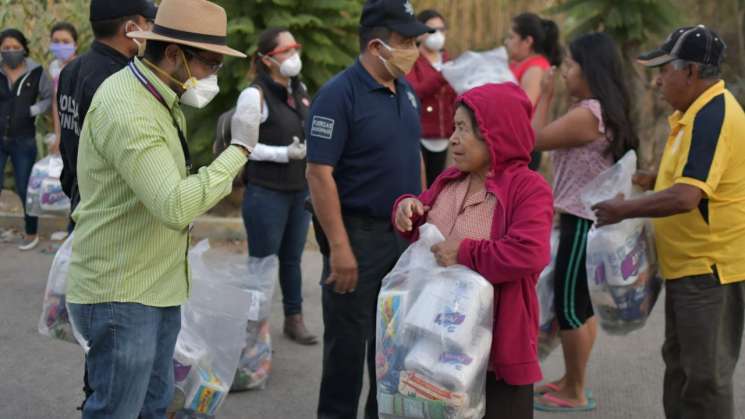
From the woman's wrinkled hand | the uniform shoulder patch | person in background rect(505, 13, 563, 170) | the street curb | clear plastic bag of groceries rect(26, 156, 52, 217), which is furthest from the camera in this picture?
the street curb

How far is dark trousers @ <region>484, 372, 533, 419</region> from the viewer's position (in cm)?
338

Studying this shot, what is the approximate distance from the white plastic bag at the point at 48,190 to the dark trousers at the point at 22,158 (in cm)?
139

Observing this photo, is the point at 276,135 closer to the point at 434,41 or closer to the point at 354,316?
the point at 354,316

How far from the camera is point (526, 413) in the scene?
3.40 metres

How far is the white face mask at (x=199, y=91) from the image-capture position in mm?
3275

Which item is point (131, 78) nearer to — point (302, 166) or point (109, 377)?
point (109, 377)

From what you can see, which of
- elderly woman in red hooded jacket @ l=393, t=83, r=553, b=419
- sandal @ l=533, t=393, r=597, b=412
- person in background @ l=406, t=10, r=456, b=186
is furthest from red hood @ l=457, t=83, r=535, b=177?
person in background @ l=406, t=10, r=456, b=186

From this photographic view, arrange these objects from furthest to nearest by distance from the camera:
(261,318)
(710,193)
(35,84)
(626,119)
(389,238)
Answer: (35,84) → (261,318) → (626,119) → (389,238) → (710,193)

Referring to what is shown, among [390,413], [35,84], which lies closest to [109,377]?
[390,413]

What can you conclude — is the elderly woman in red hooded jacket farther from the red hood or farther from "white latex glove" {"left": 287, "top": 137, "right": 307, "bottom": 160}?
"white latex glove" {"left": 287, "top": 137, "right": 307, "bottom": 160}

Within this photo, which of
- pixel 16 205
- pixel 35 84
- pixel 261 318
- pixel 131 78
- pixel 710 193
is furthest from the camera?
pixel 16 205

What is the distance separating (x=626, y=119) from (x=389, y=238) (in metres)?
1.42

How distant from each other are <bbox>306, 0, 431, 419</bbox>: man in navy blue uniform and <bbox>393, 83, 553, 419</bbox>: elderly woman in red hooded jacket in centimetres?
70

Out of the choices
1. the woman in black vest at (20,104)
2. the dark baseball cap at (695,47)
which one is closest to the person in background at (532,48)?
the dark baseball cap at (695,47)
